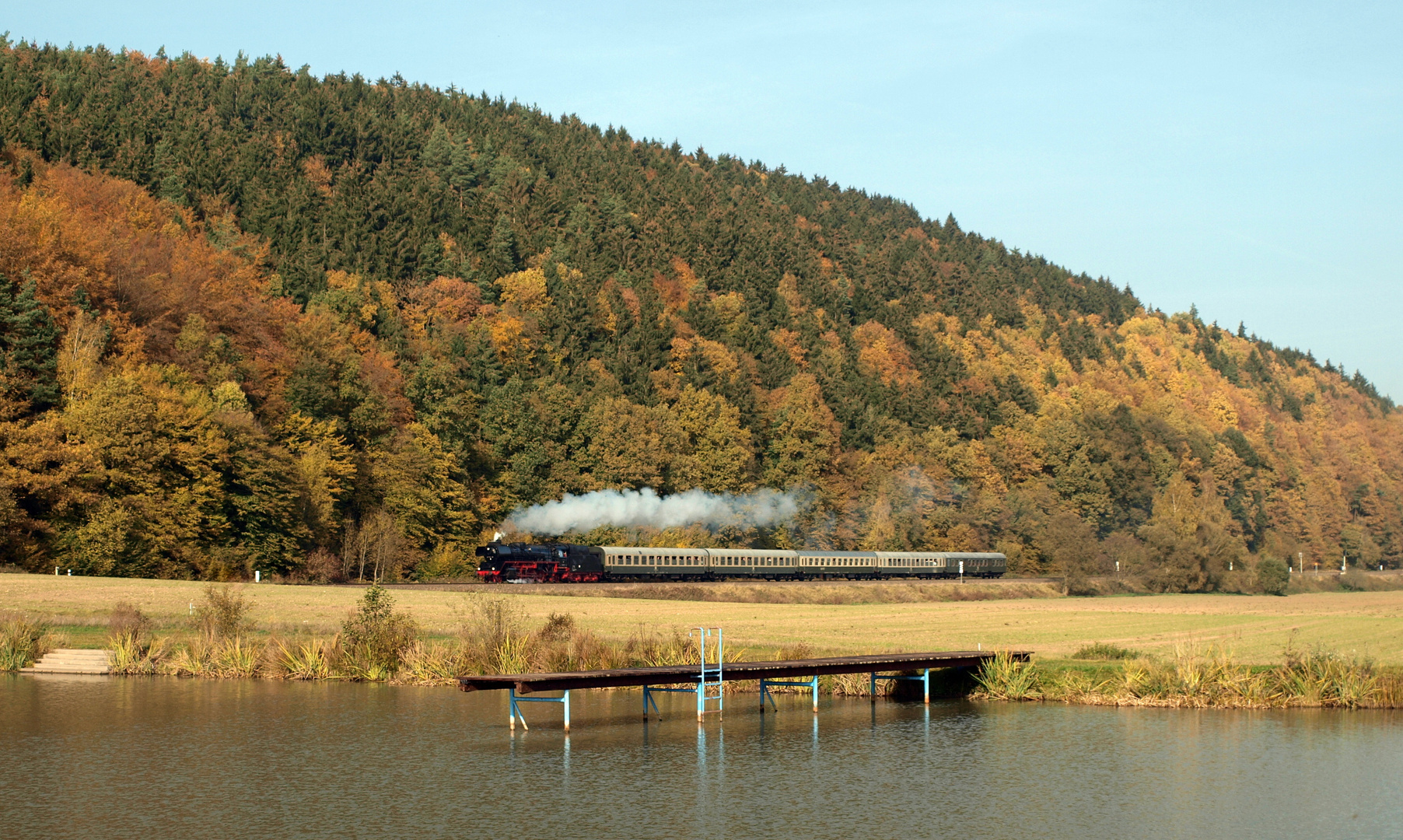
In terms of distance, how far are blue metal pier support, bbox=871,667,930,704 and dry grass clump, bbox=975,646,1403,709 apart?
1.85 metres

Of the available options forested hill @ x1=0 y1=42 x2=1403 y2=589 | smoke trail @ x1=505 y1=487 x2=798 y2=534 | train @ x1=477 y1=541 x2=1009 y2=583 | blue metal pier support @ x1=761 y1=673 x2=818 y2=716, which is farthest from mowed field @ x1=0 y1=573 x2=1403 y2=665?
smoke trail @ x1=505 y1=487 x2=798 y2=534

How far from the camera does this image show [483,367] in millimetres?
104125

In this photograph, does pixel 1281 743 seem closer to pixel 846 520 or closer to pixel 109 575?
pixel 109 575

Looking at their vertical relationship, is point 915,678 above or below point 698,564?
below

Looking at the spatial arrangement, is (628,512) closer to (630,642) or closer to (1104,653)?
(1104,653)

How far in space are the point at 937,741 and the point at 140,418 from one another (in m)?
50.4

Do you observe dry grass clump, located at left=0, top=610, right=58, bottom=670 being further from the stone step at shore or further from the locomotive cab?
the locomotive cab

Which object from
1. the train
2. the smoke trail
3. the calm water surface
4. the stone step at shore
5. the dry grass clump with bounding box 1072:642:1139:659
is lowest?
the calm water surface

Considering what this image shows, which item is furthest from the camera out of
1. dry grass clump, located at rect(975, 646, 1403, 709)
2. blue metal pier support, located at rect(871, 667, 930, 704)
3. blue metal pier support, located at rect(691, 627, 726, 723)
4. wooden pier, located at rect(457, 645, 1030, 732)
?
blue metal pier support, located at rect(871, 667, 930, 704)

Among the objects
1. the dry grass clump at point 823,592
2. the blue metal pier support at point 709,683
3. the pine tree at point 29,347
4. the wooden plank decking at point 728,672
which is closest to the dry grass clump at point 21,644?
the wooden plank decking at point 728,672

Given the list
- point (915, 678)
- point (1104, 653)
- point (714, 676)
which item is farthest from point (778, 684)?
point (1104, 653)

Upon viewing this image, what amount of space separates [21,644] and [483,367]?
70.1 metres

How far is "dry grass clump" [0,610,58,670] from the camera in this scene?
113ft

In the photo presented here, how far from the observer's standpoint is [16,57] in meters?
128
